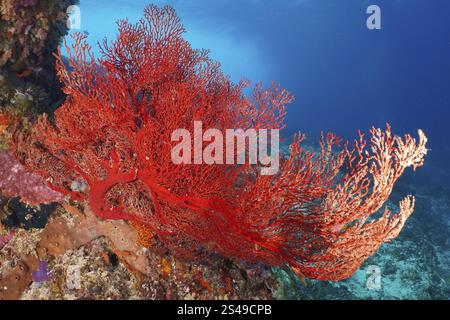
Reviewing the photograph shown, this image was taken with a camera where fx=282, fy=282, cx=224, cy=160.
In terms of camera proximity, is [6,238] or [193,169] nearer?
[193,169]

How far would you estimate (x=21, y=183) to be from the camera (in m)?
4.62

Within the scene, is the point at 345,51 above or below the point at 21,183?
above

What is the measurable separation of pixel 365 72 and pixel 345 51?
9631 millimetres

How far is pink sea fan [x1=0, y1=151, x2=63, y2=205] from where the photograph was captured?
4574 mm

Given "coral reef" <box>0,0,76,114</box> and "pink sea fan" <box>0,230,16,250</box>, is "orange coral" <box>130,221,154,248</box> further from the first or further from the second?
"coral reef" <box>0,0,76,114</box>

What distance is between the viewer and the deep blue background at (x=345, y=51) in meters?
43.1

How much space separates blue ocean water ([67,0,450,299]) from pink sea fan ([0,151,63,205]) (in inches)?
182

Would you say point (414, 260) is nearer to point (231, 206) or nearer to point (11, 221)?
point (231, 206)

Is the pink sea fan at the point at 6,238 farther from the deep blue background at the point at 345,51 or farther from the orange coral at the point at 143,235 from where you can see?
the deep blue background at the point at 345,51

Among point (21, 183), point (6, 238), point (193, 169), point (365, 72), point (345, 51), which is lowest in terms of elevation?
point (6, 238)

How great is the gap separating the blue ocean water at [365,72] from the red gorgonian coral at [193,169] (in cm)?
201

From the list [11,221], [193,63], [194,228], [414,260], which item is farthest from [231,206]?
[414,260]

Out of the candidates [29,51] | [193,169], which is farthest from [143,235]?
[29,51]

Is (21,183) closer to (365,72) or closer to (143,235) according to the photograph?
(143,235)
